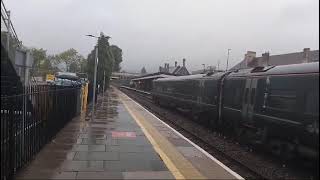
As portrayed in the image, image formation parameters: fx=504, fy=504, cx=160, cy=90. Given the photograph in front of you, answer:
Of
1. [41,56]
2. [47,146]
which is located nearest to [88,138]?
[47,146]

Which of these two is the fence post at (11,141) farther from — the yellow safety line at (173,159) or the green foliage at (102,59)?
the green foliage at (102,59)

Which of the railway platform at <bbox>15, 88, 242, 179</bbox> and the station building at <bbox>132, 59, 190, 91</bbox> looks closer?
the railway platform at <bbox>15, 88, 242, 179</bbox>

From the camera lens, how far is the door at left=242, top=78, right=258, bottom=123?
14598 mm

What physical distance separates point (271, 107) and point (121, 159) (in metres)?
3.98

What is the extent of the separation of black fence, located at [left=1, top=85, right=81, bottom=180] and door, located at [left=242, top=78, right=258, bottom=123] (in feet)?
18.9

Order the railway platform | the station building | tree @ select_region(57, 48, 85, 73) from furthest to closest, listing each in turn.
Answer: tree @ select_region(57, 48, 85, 73) < the station building < the railway platform

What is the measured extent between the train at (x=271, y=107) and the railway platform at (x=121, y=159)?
1.57 metres

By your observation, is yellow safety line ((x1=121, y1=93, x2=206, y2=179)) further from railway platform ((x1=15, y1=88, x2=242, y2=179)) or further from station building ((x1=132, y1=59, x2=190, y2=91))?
station building ((x1=132, y1=59, x2=190, y2=91))

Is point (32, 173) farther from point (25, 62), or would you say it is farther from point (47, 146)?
point (25, 62)

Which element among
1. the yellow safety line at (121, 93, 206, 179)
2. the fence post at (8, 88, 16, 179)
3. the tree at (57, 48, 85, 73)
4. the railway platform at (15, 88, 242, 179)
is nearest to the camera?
the fence post at (8, 88, 16, 179)

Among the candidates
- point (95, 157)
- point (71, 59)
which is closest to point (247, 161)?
point (95, 157)

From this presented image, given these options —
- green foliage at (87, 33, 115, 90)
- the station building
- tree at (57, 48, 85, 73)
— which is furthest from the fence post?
tree at (57, 48, 85, 73)

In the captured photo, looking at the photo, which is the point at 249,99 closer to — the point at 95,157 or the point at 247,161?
the point at 247,161

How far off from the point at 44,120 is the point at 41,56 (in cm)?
10301
